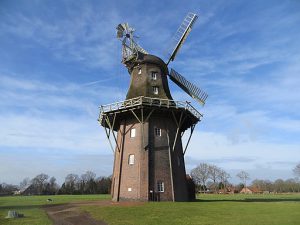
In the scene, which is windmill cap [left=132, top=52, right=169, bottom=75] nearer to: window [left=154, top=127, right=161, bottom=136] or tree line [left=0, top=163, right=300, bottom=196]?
window [left=154, top=127, right=161, bottom=136]

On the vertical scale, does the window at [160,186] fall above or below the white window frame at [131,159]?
below

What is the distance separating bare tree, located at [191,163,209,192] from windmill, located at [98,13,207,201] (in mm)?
69287

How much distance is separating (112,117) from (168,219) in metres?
15.3

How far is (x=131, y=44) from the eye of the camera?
107 feet

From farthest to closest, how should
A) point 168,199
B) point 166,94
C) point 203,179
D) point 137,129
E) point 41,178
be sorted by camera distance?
point 41,178, point 203,179, point 166,94, point 137,129, point 168,199

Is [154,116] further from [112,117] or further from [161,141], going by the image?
[112,117]

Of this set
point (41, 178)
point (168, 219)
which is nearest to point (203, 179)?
point (41, 178)

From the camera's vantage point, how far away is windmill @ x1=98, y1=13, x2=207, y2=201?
86.4 feet

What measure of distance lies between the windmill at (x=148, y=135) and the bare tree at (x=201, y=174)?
227ft

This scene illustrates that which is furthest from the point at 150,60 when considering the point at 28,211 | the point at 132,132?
the point at 28,211

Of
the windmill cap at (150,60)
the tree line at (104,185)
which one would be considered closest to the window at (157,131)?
the windmill cap at (150,60)

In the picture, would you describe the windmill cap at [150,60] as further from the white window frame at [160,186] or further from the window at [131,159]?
the white window frame at [160,186]

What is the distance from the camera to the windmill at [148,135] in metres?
26.3

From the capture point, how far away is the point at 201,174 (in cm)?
9756
